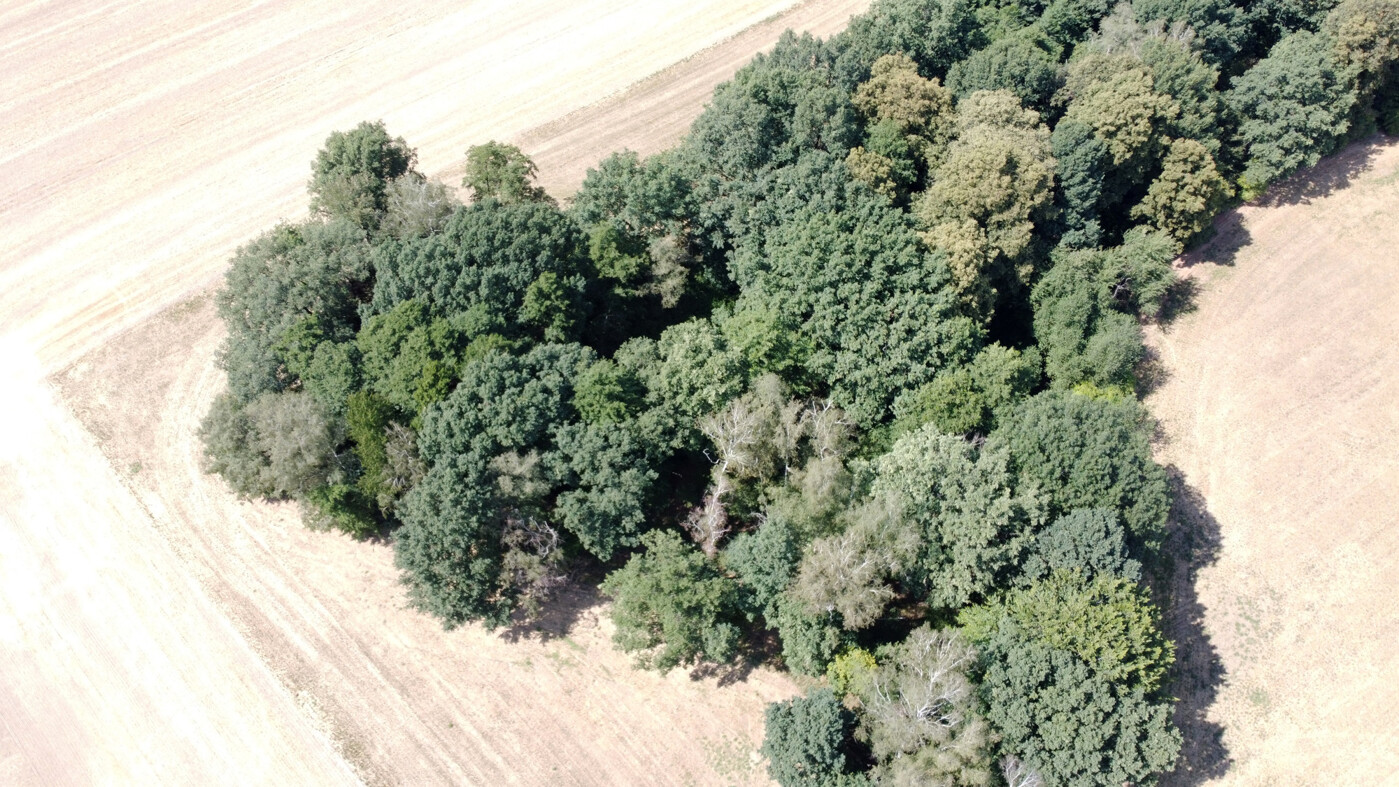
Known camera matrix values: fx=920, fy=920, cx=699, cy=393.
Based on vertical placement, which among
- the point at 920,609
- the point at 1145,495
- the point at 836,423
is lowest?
the point at 920,609

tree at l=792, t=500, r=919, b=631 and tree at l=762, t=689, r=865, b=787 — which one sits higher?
tree at l=792, t=500, r=919, b=631

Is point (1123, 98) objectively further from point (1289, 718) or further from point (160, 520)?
point (160, 520)

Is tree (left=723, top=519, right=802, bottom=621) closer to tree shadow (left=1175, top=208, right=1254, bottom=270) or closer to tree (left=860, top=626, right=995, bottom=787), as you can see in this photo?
tree (left=860, top=626, right=995, bottom=787)

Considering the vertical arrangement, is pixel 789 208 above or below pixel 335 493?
above

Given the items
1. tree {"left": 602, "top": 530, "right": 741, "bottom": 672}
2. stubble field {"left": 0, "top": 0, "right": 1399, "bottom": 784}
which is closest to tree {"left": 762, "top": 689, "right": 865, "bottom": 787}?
stubble field {"left": 0, "top": 0, "right": 1399, "bottom": 784}

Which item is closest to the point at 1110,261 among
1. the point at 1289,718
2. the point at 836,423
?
the point at 836,423
